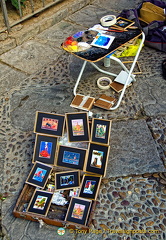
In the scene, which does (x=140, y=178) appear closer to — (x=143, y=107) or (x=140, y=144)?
(x=140, y=144)

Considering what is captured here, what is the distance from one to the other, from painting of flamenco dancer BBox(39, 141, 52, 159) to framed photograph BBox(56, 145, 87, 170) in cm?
12

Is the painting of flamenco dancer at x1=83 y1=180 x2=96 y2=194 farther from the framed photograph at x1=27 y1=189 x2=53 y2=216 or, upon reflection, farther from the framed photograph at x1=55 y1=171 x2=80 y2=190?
the framed photograph at x1=27 y1=189 x2=53 y2=216

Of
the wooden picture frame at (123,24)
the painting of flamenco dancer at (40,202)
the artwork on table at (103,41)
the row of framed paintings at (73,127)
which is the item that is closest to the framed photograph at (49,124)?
the row of framed paintings at (73,127)

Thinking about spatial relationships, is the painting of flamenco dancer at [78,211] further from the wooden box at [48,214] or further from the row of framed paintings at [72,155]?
the row of framed paintings at [72,155]

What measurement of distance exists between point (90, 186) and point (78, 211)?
12.0 inches

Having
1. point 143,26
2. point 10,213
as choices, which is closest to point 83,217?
point 10,213

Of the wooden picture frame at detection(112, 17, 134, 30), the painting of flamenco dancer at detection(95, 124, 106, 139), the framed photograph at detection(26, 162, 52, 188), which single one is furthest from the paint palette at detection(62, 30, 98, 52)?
the framed photograph at detection(26, 162, 52, 188)

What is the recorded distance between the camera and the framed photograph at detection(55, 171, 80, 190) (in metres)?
2.78

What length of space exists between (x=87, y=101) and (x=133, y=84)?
84 cm

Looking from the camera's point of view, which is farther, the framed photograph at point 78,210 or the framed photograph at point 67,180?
the framed photograph at point 67,180

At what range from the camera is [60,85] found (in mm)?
4070

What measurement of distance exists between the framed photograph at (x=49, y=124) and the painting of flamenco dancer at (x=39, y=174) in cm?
41

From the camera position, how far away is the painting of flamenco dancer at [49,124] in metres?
2.99

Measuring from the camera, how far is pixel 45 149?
298cm
